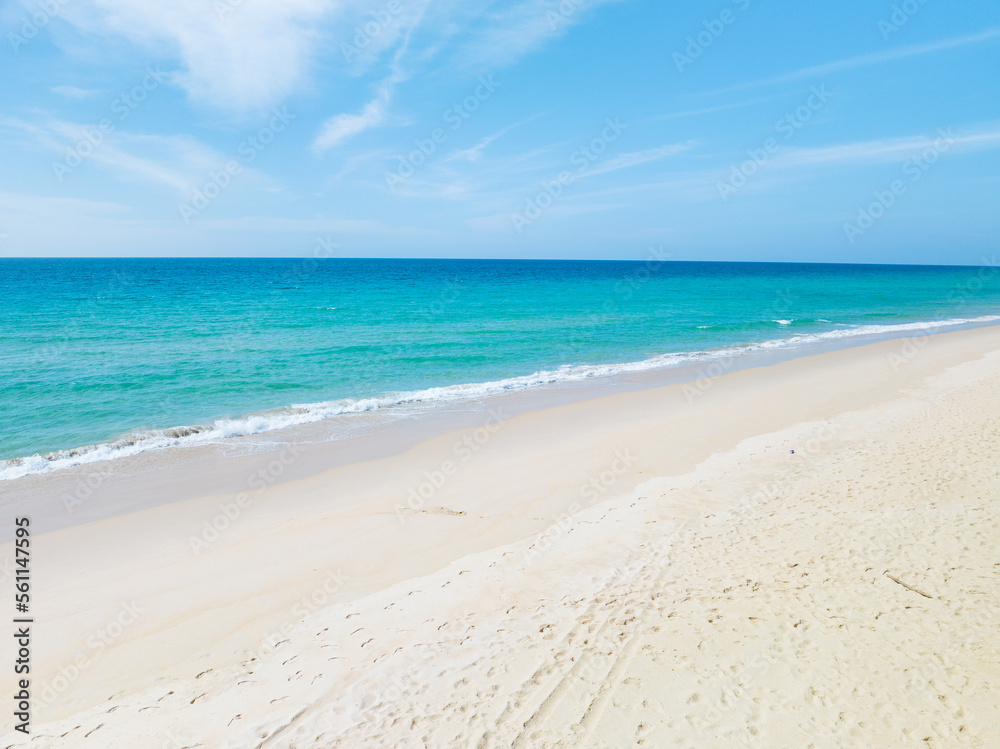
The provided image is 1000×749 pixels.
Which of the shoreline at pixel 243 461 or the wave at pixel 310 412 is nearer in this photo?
the shoreline at pixel 243 461

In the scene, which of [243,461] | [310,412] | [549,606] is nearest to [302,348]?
[310,412]

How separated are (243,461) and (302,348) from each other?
42.4ft

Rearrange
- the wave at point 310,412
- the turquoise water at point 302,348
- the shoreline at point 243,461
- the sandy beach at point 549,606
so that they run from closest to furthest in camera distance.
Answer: the sandy beach at point 549,606 < the shoreline at point 243,461 < the wave at point 310,412 < the turquoise water at point 302,348

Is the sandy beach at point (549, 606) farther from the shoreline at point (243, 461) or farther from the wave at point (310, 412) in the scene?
the wave at point (310, 412)

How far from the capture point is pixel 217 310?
121 ft

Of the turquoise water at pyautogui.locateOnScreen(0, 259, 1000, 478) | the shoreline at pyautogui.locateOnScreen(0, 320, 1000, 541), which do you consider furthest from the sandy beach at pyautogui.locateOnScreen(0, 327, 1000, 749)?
the turquoise water at pyautogui.locateOnScreen(0, 259, 1000, 478)

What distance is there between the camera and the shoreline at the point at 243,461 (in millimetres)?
9445

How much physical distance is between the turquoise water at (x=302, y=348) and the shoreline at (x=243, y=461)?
0.74 meters

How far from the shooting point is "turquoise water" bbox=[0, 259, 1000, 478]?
1390 cm

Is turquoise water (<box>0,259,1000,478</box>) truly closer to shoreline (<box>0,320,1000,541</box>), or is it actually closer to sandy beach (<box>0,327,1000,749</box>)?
shoreline (<box>0,320,1000,541</box>)

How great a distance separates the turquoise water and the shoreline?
0.74 meters

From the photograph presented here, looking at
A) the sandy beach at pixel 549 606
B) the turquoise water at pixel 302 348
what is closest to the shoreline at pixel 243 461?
the sandy beach at pixel 549 606

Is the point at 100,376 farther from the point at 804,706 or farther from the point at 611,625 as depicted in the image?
the point at 804,706

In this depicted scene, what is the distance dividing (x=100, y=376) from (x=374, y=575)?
16054 millimetres
